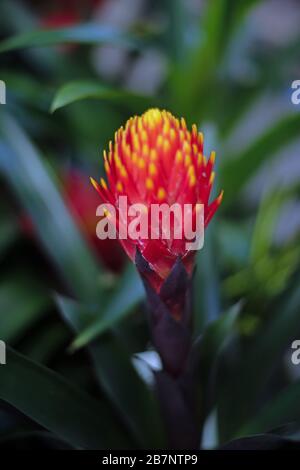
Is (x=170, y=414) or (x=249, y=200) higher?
(x=249, y=200)

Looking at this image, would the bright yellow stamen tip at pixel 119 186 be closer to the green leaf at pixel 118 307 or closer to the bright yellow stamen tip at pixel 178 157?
the bright yellow stamen tip at pixel 178 157

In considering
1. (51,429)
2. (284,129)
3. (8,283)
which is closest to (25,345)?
(8,283)

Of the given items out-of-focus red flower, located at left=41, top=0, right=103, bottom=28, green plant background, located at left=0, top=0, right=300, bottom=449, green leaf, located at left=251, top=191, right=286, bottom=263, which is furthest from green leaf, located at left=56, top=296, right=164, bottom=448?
out-of-focus red flower, located at left=41, top=0, right=103, bottom=28

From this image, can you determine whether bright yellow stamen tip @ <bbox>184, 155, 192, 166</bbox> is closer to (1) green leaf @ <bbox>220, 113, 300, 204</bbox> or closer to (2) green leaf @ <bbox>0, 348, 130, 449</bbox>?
Answer: (2) green leaf @ <bbox>0, 348, 130, 449</bbox>

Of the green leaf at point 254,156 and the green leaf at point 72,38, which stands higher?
the green leaf at point 72,38

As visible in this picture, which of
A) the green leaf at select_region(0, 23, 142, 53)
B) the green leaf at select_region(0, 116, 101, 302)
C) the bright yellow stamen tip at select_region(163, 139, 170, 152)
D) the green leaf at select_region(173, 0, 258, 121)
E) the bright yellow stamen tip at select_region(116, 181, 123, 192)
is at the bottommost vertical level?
the bright yellow stamen tip at select_region(116, 181, 123, 192)

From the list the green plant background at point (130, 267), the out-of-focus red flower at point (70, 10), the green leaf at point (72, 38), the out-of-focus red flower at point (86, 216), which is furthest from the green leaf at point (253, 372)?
the out-of-focus red flower at point (70, 10)

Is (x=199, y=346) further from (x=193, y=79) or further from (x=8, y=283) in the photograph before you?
(x=193, y=79)
